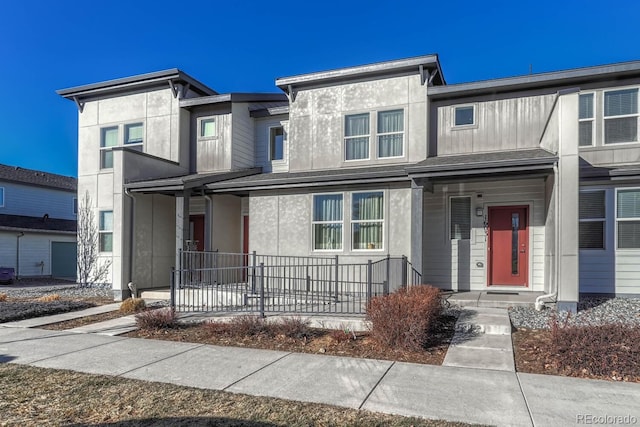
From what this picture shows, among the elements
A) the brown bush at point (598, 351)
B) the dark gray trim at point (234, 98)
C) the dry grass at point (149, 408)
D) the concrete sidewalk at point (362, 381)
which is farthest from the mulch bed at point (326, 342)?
the dark gray trim at point (234, 98)

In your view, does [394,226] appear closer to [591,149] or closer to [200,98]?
[591,149]

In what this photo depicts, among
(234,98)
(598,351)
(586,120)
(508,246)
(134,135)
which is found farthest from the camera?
(134,135)

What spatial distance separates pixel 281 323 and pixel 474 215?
20.5 ft

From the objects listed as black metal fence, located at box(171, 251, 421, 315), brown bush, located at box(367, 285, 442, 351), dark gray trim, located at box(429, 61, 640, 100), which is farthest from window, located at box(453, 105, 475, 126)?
brown bush, located at box(367, 285, 442, 351)

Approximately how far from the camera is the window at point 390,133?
1176 centimetres

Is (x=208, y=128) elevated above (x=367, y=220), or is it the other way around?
(x=208, y=128)

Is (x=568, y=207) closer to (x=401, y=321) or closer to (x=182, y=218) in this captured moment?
(x=401, y=321)

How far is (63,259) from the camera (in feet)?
76.6

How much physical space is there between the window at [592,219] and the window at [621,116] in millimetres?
1380

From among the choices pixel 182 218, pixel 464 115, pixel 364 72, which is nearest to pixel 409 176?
pixel 464 115

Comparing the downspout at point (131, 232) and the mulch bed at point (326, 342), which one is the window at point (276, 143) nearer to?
the downspout at point (131, 232)

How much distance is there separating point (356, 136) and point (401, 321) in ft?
22.5

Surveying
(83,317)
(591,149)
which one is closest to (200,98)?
(83,317)

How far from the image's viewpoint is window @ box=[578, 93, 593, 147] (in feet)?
34.2
